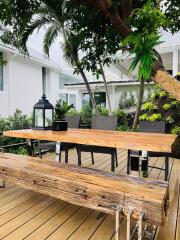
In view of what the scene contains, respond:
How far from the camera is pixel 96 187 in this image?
81.9 inches

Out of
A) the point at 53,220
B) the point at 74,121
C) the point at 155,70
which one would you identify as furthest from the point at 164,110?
the point at 53,220

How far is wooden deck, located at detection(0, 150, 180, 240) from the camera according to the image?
2.35 metres

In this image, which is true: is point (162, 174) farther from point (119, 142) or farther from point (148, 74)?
point (148, 74)

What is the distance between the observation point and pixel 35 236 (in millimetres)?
2314

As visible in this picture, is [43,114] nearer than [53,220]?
No

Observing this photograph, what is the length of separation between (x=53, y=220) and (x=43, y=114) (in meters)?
1.47

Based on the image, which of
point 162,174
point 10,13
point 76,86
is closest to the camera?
point 10,13

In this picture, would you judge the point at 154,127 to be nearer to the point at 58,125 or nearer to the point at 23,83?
the point at 58,125

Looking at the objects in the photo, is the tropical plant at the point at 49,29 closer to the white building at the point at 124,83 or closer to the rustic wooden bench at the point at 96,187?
the white building at the point at 124,83

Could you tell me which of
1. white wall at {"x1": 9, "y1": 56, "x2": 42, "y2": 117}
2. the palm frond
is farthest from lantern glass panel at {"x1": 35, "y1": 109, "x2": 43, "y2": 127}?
white wall at {"x1": 9, "y1": 56, "x2": 42, "y2": 117}

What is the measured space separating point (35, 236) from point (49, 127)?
1.66 m

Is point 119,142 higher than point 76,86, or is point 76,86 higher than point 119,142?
point 76,86

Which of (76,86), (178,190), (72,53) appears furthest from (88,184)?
(76,86)

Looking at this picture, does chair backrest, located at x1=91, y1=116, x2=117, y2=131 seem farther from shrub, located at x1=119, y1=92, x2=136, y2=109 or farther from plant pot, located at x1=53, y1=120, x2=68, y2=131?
shrub, located at x1=119, y1=92, x2=136, y2=109
